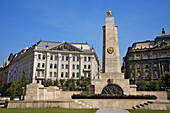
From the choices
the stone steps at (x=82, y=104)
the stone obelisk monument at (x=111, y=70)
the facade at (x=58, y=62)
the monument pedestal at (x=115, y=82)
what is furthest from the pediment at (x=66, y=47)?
the stone steps at (x=82, y=104)

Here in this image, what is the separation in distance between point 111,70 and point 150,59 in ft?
184

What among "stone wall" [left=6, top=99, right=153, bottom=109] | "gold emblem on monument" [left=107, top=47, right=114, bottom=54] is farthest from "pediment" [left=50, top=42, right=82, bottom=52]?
"stone wall" [left=6, top=99, right=153, bottom=109]

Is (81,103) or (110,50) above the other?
(110,50)

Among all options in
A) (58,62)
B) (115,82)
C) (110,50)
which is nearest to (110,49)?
(110,50)

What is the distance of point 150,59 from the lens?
72375mm

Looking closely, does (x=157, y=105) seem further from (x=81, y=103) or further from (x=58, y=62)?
(x=58, y=62)

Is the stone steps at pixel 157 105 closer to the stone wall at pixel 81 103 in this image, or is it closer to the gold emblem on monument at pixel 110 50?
the stone wall at pixel 81 103

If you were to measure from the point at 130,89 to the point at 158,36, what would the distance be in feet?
204

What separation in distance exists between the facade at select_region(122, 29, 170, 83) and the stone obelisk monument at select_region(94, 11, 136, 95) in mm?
52424

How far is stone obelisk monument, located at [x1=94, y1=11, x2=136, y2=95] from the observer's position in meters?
20.8

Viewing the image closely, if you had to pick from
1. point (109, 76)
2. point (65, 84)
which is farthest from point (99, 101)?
point (65, 84)

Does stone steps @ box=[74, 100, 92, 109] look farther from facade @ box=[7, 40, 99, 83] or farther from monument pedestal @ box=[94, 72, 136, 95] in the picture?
facade @ box=[7, 40, 99, 83]

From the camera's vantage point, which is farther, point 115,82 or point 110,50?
point 110,50

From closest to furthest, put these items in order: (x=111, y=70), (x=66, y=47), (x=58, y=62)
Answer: (x=111, y=70), (x=58, y=62), (x=66, y=47)
